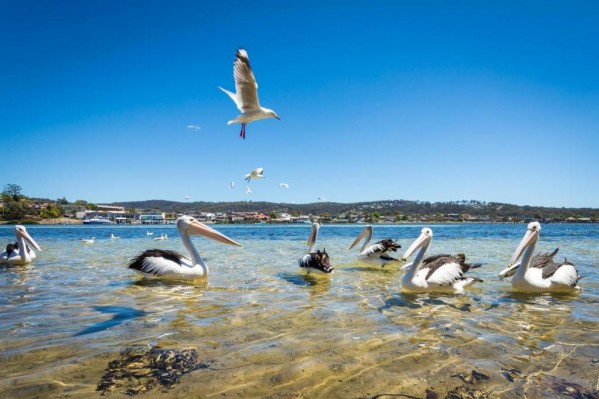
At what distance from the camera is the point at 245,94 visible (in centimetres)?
847

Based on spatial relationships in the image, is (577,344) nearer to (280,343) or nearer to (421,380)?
(421,380)

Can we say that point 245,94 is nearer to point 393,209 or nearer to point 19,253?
point 19,253

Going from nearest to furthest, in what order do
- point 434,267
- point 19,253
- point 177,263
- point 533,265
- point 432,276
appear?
point 432,276 → point 434,267 → point 533,265 → point 177,263 → point 19,253

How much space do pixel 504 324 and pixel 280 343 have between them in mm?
2424

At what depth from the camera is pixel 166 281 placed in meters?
7.05

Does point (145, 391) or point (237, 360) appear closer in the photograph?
point (145, 391)

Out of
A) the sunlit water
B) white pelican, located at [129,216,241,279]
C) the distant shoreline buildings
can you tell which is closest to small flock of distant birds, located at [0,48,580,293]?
white pelican, located at [129,216,241,279]

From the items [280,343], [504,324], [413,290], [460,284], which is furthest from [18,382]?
[460,284]

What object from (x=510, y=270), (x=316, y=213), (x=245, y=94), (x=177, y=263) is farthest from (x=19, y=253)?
(x=316, y=213)

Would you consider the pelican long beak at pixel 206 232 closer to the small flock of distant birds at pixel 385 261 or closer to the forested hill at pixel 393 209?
the small flock of distant birds at pixel 385 261

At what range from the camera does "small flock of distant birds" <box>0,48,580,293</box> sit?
570 cm

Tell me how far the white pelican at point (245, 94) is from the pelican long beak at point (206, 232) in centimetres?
327

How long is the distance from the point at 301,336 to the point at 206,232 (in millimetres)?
3090

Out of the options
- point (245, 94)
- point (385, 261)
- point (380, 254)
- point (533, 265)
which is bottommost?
point (385, 261)
